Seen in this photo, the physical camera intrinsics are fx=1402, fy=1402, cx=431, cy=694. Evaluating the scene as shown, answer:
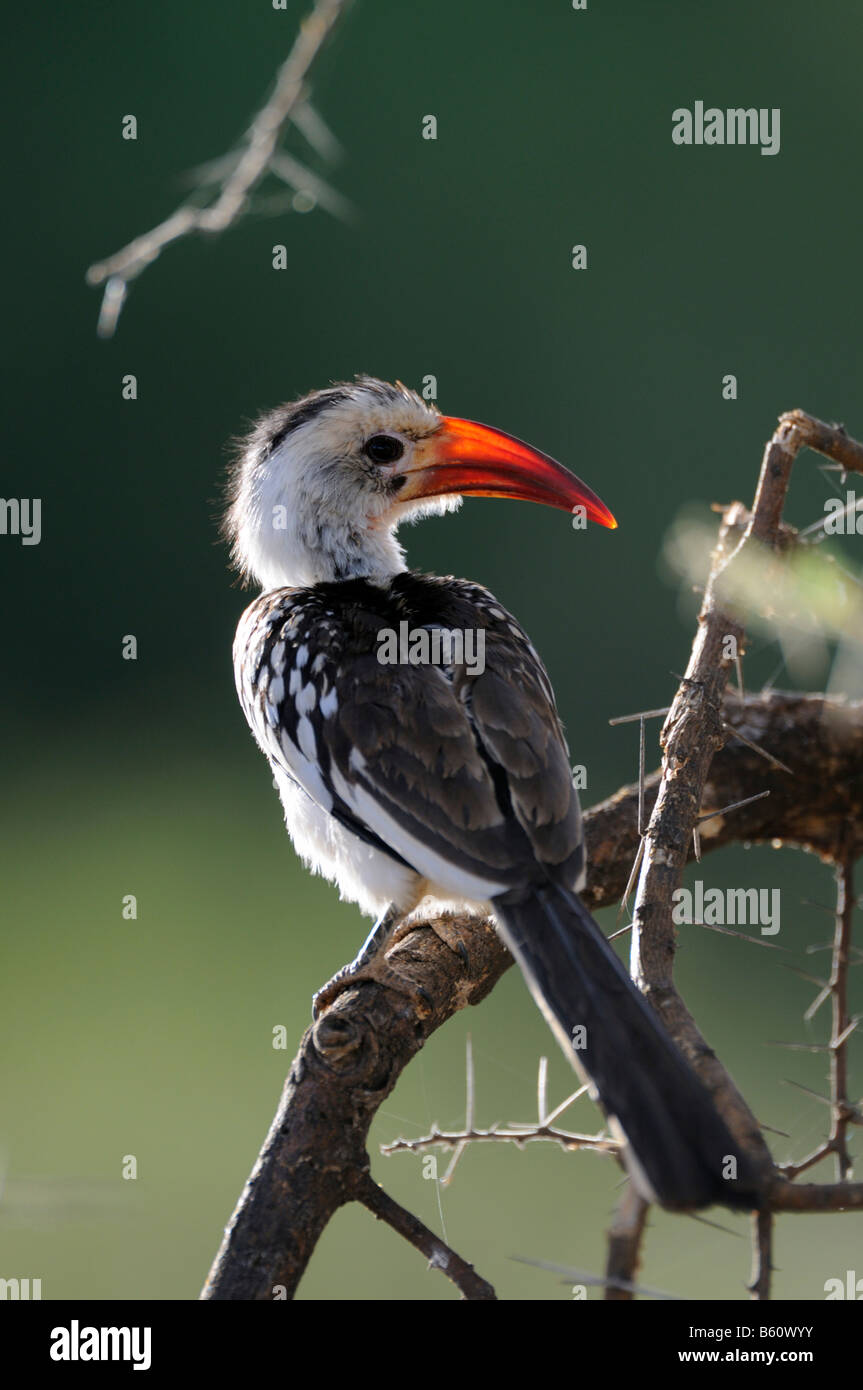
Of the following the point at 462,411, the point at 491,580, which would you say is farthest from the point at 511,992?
the point at 462,411

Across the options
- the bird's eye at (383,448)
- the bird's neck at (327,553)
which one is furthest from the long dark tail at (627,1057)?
the bird's eye at (383,448)

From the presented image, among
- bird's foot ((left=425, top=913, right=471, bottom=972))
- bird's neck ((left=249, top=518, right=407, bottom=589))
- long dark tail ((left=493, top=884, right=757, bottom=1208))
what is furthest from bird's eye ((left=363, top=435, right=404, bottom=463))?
long dark tail ((left=493, top=884, right=757, bottom=1208))

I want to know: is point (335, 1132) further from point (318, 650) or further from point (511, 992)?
point (511, 992)

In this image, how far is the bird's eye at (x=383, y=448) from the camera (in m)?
2.28

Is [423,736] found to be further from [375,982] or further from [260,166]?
[260,166]

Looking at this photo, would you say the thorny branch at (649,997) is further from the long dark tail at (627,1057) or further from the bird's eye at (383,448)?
the bird's eye at (383,448)

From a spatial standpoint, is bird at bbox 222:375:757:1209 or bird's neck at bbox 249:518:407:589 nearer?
bird at bbox 222:375:757:1209

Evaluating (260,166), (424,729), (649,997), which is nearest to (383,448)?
(260,166)

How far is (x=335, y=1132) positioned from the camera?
1483 millimetres

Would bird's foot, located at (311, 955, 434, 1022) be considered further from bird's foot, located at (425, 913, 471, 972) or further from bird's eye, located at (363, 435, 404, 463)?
bird's eye, located at (363, 435, 404, 463)

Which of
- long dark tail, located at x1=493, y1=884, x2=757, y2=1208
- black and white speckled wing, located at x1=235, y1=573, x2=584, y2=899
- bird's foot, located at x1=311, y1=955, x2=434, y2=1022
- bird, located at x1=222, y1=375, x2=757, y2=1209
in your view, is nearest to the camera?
long dark tail, located at x1=493, y1=884, x2=757, y2=1208

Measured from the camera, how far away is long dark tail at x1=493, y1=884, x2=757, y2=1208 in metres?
1.14

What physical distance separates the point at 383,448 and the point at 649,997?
1199mm

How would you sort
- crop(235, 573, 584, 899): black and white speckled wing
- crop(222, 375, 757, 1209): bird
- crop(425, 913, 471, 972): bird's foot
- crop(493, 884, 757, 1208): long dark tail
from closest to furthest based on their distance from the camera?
crop(493, 884, 757, 1208): long dark tail → crop(222, 375, 757, 1209): bird → crop(235, 573, 584, 899): black and white speckled wing → crop(425, 913, 471, 972): bird's foot
